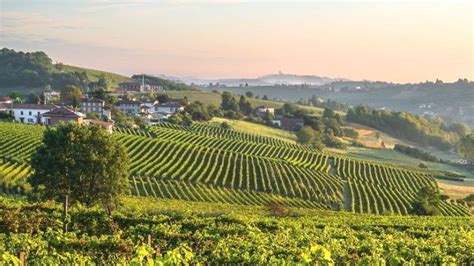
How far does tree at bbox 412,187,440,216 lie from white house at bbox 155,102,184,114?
71896 millimetres

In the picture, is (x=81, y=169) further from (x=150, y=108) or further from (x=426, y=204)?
(x=150, y=108)

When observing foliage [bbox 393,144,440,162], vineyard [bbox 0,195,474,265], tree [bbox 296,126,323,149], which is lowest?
foliage [bbox 393,144,440,162]

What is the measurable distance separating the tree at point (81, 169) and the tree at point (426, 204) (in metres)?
26.3

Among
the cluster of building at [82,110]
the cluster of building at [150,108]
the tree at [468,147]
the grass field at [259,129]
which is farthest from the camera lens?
the tree at [468,147]

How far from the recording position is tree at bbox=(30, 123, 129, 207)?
3050 centimetres

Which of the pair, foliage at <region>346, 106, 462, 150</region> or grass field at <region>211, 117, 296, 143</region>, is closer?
grass field at <region>211, 117, 296, 143</region>

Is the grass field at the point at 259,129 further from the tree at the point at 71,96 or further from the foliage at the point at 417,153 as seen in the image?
the tree at the point at 71,96

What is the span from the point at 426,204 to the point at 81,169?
29.0 meters

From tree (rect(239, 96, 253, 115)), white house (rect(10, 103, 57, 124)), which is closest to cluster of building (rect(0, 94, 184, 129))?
white house (rect(10, 103, 57, 124))

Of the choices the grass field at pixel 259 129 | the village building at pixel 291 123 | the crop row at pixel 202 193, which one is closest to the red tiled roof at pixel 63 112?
the grass field at pixel 259 129

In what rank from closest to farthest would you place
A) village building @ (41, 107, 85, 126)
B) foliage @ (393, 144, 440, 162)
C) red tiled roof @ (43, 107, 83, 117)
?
village building @ (41, 107, 85, 126), red tiled roof @ (43, 107, 83, 117), foliage @ (393, 144, 440, 162)

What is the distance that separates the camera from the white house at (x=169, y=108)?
116m

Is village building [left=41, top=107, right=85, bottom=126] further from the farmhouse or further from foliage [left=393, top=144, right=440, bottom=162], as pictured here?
foliage [left=393, top=144, right=440, bottom=162]

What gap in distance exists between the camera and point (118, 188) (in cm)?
3130
